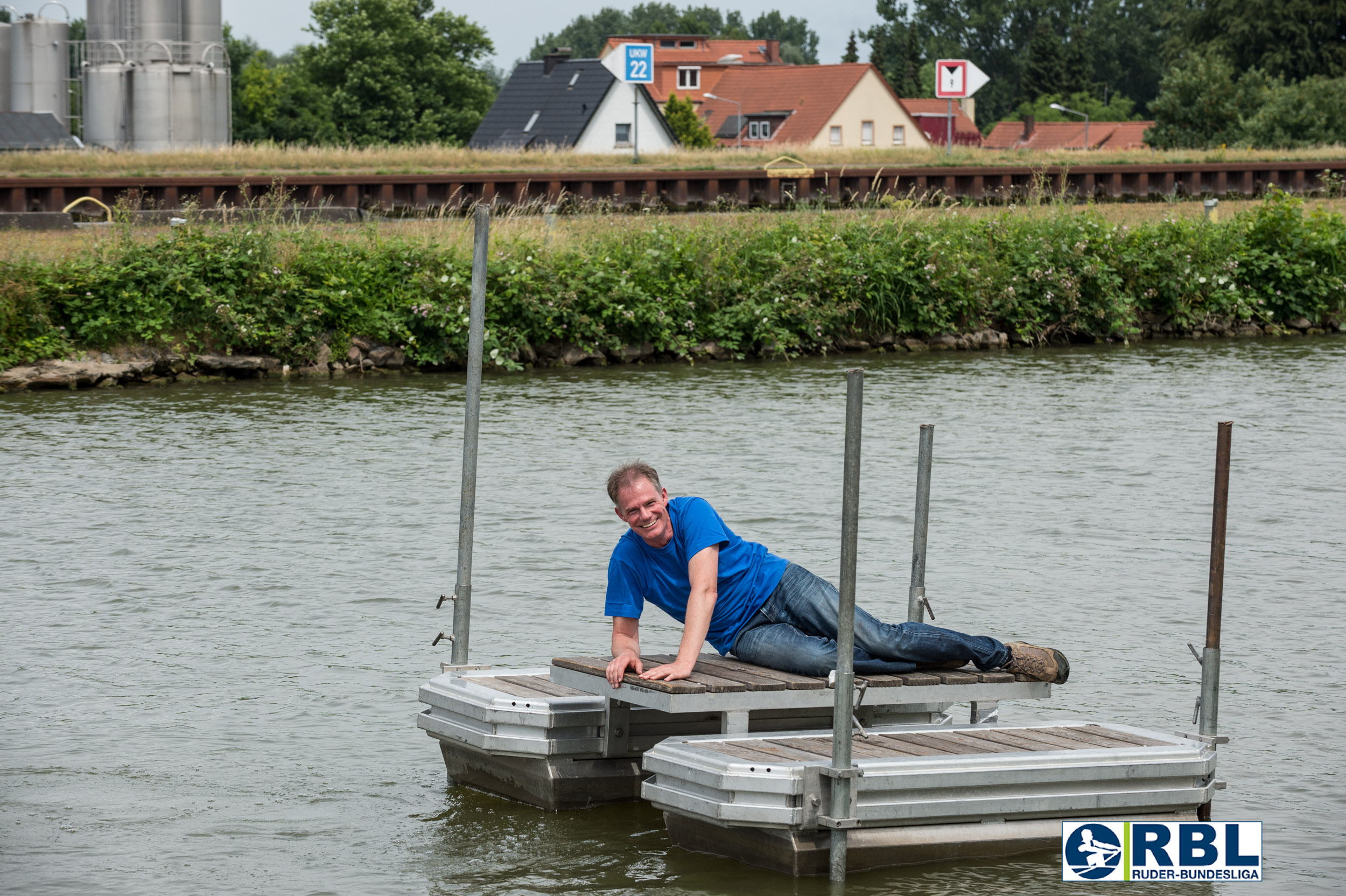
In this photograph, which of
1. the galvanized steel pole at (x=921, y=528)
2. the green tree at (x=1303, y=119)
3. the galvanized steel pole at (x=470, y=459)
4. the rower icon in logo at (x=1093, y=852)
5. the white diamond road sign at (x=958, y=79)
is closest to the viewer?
the rower icon in logo at (x=1093, y=852)

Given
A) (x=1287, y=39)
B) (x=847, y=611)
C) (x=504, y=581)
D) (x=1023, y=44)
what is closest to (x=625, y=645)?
(x=847, y=611)

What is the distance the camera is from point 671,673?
7.03 m

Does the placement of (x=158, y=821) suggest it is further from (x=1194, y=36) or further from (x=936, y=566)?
(x=1194, y=36)

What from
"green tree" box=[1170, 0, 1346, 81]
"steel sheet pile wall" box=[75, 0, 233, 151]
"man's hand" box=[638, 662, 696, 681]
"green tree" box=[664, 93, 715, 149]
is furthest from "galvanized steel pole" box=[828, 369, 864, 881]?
"green tree" box=[664, 93, 715, 149]

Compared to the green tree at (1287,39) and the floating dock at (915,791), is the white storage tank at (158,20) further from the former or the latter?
the floating dock at (915,791)

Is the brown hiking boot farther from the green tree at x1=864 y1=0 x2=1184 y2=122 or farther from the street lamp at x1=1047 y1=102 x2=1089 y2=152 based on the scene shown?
the green tree at x1=864 y1=0 x2=1184 y2=122

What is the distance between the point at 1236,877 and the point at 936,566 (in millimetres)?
5869

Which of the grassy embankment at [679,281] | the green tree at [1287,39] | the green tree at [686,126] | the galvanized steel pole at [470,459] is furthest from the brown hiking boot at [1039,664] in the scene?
the green tree at [686,126]

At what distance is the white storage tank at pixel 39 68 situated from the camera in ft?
229

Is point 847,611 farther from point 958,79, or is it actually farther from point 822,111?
point 822,111

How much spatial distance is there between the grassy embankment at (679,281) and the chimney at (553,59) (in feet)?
189

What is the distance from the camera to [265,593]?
12.0 m

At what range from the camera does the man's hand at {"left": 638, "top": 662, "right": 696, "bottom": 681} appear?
7004mm

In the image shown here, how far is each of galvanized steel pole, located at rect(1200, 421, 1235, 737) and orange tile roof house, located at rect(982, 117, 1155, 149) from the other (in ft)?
348
